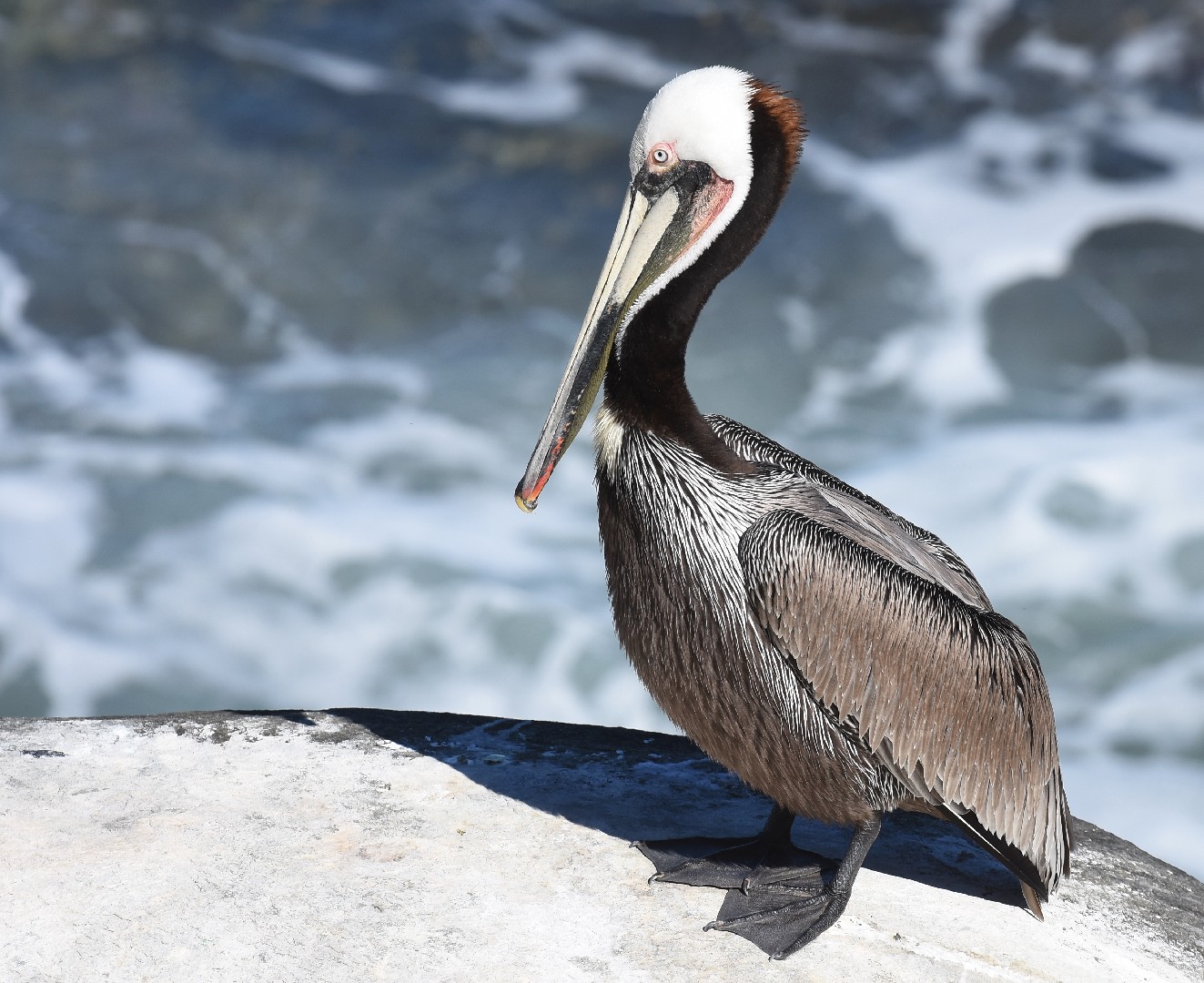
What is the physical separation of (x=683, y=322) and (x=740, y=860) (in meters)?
1.32

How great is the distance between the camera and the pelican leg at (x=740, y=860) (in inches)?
144

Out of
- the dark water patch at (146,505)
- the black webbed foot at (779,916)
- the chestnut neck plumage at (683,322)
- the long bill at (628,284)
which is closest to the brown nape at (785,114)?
the chestnut neck plumage at (683,322)

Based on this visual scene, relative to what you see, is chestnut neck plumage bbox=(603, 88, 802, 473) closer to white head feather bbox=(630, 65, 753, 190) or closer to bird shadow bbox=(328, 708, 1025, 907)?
white head feather bbox=(630, 65, 753, 190)

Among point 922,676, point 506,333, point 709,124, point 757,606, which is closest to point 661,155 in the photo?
point 709,124

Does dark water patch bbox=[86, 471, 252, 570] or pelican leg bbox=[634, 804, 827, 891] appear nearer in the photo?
pelican leg bbox=[634, 804, 827, 891]

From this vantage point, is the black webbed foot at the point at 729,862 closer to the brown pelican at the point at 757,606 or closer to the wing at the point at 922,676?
the brown pelican at the point at 757,606

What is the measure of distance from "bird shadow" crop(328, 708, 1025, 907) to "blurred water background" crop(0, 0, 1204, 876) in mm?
4084

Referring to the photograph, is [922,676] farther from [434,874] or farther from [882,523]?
[434,874]

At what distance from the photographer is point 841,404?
1085 cm

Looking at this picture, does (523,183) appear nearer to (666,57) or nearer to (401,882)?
(666,57)

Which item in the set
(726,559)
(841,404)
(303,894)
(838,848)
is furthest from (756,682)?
(841,404)

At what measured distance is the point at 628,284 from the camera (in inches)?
139

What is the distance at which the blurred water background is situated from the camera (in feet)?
28.7

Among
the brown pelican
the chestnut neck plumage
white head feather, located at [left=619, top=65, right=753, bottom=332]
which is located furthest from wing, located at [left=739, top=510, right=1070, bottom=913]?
white head feather, located at [left=619, top=65, right=753, bottom=332]
